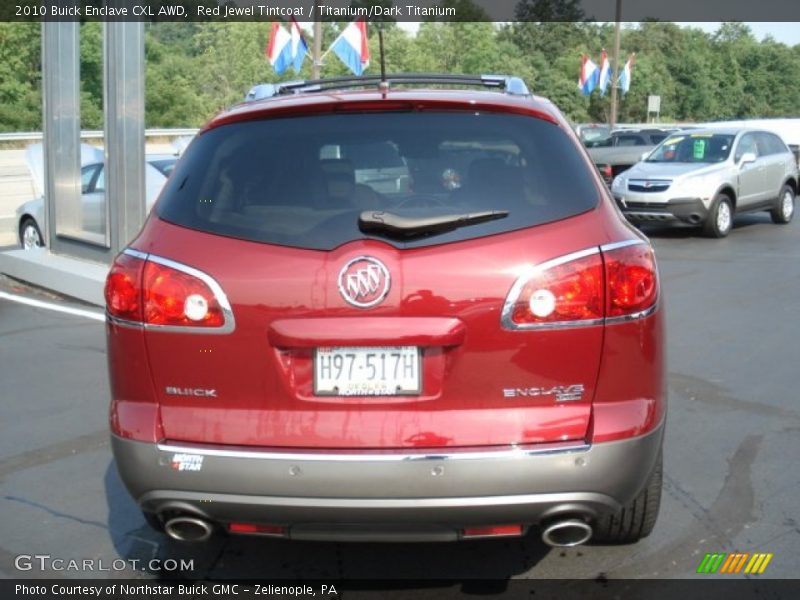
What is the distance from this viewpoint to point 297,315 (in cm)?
316

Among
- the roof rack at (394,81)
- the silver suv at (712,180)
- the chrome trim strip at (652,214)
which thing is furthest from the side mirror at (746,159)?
the roof rack at (394,81)

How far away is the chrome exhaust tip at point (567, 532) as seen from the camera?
3215mm

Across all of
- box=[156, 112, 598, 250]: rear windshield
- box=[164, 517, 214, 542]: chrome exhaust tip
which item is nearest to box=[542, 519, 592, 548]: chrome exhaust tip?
box=[156, 112, 598, 250]: rear windshield

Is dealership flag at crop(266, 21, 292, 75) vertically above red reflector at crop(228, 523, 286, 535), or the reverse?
dealership flag at crop(266, 21, 292, 75)

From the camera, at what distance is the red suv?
3102mm

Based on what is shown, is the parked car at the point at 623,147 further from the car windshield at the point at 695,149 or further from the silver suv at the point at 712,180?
the car windshield at the point at 695,149

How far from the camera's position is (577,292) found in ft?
10.4

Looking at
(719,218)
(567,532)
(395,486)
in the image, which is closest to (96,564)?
(395,486)

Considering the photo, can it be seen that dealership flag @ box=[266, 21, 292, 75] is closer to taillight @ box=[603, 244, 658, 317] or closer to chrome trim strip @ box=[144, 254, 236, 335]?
chrome trim strip @ box=[144, 254, 236, 335]

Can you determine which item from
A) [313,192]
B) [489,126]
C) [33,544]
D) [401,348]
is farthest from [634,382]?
[33,544]

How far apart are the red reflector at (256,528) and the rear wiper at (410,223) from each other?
0.98 meters

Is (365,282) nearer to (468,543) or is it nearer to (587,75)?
(468,543)

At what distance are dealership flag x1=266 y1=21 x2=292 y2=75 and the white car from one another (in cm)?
844

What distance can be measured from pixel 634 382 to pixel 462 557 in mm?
1224
